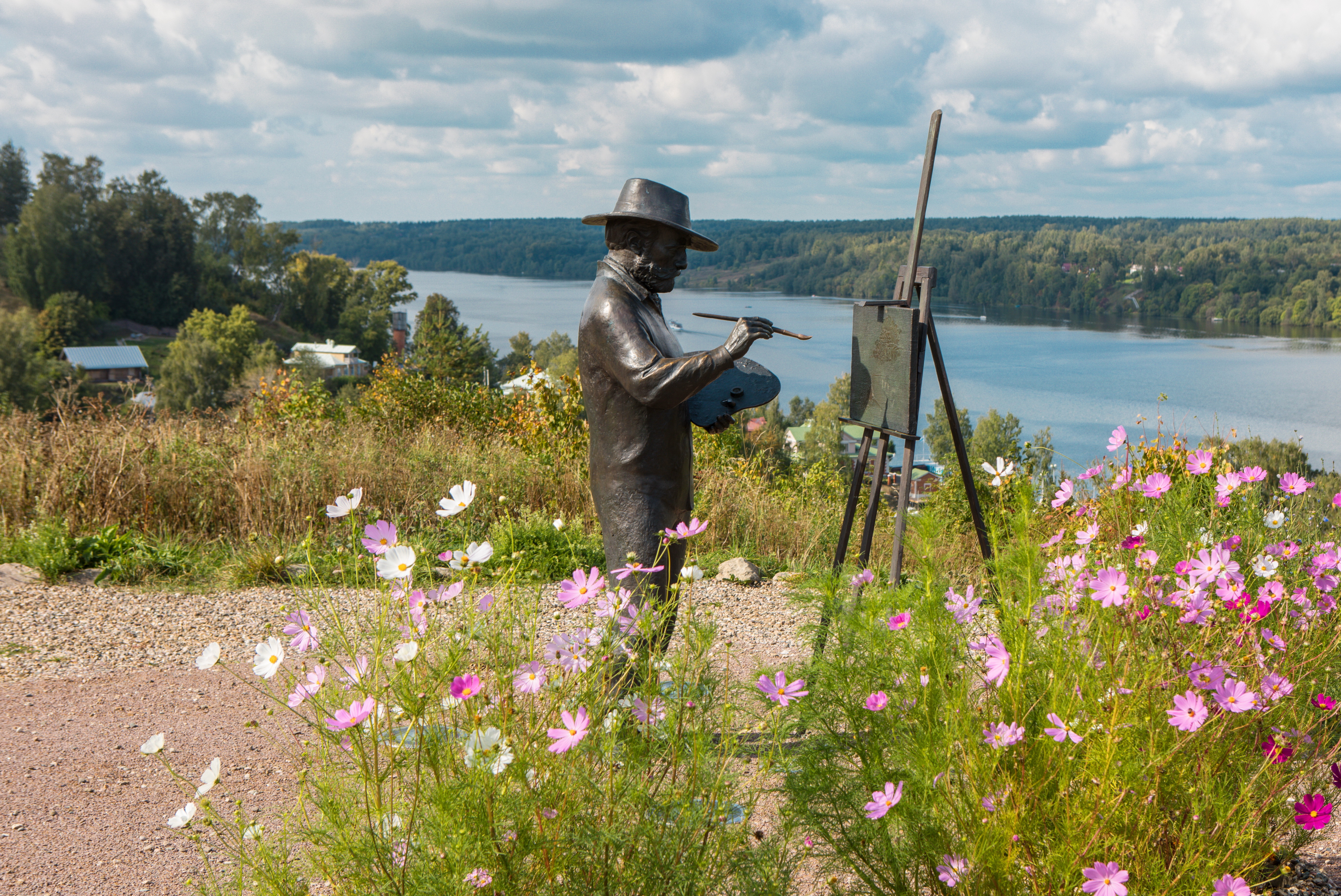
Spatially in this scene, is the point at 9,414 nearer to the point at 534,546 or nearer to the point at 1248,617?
the point at 534,546

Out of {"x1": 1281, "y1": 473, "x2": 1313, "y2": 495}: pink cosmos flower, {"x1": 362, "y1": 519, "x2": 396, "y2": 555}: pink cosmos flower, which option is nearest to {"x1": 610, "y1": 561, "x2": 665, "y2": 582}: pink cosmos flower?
{"x1": 362, "y1": 519, "x2": 396, "y2": 555}: pink cosmos flower

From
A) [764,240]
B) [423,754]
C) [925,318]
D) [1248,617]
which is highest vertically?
[764,240]

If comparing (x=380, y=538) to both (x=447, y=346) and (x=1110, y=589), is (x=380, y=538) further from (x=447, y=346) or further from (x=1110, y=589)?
(x=447, y=346)

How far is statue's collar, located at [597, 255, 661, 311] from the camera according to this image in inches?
127

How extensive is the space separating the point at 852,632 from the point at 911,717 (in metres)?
0.28

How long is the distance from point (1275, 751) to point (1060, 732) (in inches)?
18.9

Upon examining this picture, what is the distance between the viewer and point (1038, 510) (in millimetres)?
4082

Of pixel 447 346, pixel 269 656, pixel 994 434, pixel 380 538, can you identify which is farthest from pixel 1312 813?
pixel 994 434

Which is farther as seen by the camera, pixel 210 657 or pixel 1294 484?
pixel 1294 484

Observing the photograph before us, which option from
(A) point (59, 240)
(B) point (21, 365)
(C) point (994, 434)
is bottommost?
(C) point (994, 434)

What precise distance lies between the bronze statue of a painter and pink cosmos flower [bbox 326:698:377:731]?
1583 millimetres

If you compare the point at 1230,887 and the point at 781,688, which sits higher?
the point at 781,688

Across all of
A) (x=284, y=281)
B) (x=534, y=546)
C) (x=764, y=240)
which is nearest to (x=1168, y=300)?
(x=764, y=240)

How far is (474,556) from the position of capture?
5.54 feet
